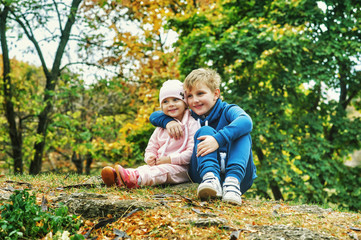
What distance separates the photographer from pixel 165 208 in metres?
2.51

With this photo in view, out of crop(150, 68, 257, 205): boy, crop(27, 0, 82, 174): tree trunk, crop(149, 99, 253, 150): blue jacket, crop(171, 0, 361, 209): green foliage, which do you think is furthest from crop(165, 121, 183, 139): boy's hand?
crop(27, 0, 82, 174): tree trunk

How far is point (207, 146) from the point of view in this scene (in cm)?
289

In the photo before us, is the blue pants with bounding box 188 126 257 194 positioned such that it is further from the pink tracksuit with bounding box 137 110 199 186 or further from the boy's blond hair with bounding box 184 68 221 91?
the boy's blond hair with bounding box 184 68 221 91

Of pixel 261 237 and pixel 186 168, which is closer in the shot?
pixel 261 237

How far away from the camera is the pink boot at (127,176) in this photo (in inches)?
125

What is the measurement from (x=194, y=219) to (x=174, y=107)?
1598 mm

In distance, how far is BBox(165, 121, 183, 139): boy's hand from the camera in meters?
3.44

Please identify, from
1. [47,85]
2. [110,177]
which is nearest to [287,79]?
[110,177]

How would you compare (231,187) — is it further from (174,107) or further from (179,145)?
(174,107)

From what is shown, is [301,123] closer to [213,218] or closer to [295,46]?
[295,46]

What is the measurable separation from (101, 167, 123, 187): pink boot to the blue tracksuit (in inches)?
31.3

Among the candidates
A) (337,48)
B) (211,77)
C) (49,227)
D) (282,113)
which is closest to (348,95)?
(337,48)

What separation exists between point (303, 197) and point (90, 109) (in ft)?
30.9

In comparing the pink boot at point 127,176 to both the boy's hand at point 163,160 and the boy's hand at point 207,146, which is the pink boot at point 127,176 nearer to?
the boy's hand at point 163,160
